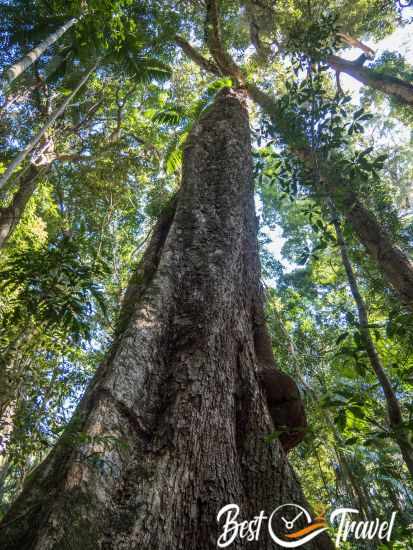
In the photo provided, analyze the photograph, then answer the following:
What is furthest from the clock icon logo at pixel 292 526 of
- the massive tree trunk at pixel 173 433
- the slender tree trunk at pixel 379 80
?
the slender tree trunk at pixel 379 80

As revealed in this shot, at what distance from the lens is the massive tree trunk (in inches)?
56.9

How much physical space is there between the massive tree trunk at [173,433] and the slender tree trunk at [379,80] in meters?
6.54

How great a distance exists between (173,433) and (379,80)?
29.0ft

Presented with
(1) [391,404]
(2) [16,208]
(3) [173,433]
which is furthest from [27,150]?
(1) [391,404]

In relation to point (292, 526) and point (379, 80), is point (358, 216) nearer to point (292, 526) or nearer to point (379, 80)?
point (292, 526)

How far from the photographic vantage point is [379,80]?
7949 mm

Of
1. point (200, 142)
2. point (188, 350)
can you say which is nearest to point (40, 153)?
point (200, 142)

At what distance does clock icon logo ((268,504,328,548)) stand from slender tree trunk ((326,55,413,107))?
26.1 feet

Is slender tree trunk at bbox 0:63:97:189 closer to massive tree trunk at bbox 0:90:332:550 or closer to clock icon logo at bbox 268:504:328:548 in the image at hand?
massive tree trunk at bbox 0:90:332:550

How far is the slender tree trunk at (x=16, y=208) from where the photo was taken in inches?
231

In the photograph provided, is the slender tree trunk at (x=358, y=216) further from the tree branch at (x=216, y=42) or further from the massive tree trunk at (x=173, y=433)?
the tree branch at (x=216, y=42)

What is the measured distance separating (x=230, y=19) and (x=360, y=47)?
4.92 metres

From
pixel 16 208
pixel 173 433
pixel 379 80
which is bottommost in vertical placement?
pixel 173 433

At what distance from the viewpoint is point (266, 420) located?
210 cm
